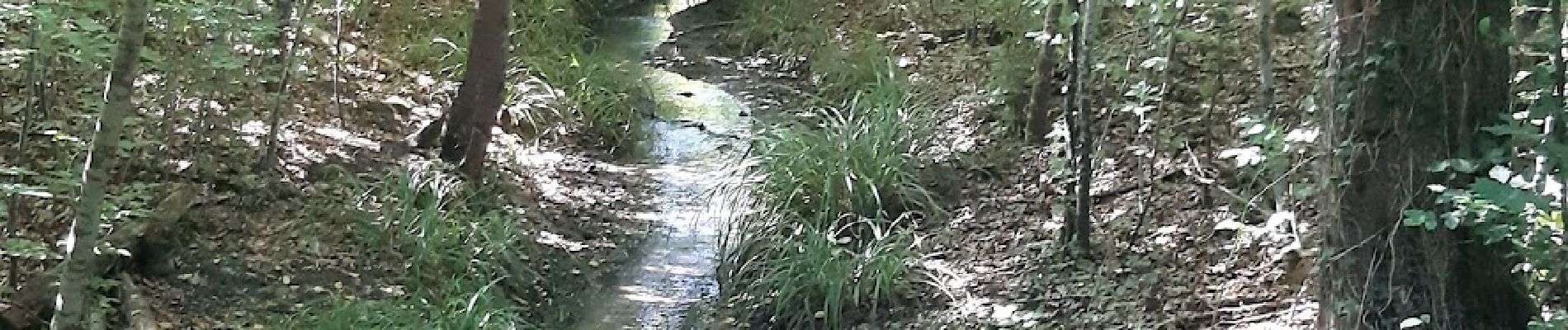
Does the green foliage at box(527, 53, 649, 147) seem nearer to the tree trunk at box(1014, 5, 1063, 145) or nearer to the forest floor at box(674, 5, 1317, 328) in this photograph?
the forest floor at box(674, 5, 1317, 328)

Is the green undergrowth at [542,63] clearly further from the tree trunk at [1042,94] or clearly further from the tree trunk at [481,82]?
the tree trunk at [1042,94]

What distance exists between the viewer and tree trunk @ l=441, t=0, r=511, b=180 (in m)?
7.99

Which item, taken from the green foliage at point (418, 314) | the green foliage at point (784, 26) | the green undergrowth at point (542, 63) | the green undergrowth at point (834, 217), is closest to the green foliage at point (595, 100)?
the green undergrowth at point (542, 63)

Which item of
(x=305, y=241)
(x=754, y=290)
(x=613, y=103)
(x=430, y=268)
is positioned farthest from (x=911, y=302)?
(x=613, y=103)

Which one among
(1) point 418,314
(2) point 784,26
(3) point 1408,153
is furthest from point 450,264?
(2) point 784,26

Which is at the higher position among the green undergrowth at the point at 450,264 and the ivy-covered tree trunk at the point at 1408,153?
the ivy-covered tree trunk at the point at 1408,153

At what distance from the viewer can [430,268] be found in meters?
6.69

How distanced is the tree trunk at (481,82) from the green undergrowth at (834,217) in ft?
5.42

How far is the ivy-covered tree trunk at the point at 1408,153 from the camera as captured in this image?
350cm

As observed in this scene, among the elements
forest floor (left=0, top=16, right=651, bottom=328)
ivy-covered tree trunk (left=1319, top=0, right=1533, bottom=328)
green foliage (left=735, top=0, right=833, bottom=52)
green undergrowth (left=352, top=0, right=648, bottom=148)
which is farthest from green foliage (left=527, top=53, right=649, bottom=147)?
ivy-covered tree trunk (left=1319, top=0, right=1533, bottom=328)

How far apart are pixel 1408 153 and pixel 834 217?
12.5ft

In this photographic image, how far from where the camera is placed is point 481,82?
8.11 m

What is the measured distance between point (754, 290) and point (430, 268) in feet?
5.36

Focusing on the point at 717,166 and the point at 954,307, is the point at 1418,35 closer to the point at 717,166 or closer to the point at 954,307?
the point at 954,307
